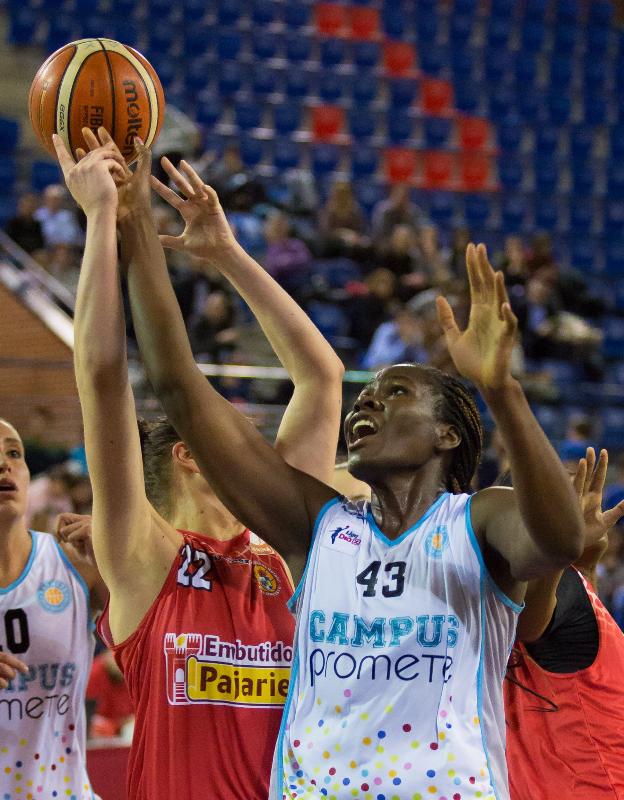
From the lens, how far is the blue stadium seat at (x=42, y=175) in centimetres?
1392

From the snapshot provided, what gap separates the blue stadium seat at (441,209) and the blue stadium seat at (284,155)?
2060mm

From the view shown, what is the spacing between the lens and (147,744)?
286cm

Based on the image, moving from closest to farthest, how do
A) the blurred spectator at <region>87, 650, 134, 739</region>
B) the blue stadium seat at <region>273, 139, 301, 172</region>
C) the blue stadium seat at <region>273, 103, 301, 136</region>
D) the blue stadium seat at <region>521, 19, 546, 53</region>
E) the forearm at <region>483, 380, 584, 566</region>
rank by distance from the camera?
the forearm at <region>483, 380, 584, 566</region>
the blurred spectator at <region>87, 650, 134, 739</region>
the blue stadium seat at <region>273, 139, 301, 172</region>
the blue stadium seat at <region>273, 103, 301, 136</region>
the blue stadium seat at <region>521, 19, 546, 53</region>

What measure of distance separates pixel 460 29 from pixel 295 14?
2722mm

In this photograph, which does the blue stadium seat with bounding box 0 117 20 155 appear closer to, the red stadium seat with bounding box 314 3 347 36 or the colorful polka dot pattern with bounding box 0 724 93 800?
the red stadium seat with bounding box 314 3 347 36

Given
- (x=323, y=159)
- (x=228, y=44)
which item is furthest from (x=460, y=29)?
(x=228, y=44)

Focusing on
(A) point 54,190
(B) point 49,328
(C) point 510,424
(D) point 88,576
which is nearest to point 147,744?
(D) point 88,576

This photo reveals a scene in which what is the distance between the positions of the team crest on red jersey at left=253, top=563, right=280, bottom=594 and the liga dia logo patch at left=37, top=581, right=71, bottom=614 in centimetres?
95

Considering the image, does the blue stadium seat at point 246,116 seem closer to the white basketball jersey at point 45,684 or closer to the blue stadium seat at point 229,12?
the blue stadium seat at point 229,12

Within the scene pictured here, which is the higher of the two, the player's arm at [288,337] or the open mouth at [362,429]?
the player's arm at [288,337]

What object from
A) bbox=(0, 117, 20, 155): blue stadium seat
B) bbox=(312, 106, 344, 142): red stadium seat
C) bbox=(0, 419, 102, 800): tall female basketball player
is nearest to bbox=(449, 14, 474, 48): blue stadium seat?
bbox=(312, 106, 344, 142): red stadium seat

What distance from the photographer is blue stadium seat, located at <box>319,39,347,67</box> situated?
17.4 m

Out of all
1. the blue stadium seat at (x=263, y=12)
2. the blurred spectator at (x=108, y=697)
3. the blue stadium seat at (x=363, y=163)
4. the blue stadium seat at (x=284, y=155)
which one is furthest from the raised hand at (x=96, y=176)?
the blue stadium seat at (x=263, y=12)

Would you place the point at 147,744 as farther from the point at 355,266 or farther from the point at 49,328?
the point at 355,266
